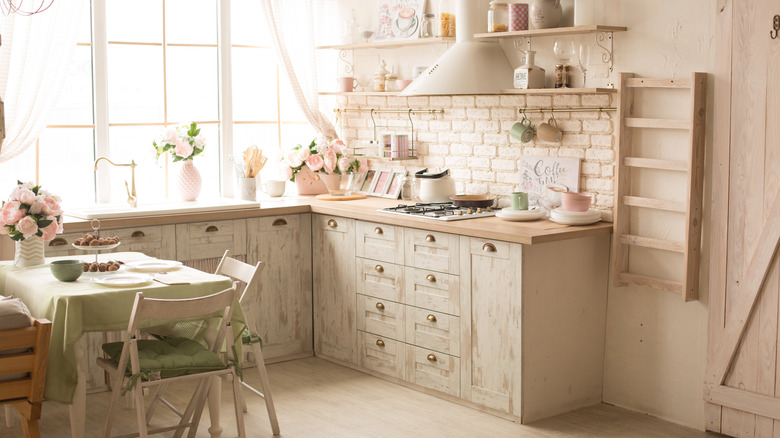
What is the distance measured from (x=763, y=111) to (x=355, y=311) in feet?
8.09

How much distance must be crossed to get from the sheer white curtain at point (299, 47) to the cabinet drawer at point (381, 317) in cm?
148

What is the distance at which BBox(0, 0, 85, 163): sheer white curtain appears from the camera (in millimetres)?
4762

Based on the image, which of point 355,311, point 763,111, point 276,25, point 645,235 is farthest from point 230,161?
point 763,111

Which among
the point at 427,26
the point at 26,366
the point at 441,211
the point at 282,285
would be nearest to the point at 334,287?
the point at 282,285

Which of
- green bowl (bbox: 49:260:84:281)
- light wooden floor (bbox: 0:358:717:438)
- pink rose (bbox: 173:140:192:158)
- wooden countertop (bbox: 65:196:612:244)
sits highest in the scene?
pink rose (bbox: 173:140:192:158)

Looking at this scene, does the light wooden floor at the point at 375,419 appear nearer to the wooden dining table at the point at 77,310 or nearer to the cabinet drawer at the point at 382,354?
the cabinet drawer at the point at 382,354

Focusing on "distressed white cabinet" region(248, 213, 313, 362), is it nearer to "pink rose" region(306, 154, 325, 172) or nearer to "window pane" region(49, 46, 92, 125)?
"pink rose" region(306, 154, 325, 172)

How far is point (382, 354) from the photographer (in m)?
4.96

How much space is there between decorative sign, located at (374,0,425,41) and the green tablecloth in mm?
2466

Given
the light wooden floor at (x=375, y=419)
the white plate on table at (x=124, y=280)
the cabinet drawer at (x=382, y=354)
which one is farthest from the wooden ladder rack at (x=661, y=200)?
the white plate on table at (x=124, y=280)

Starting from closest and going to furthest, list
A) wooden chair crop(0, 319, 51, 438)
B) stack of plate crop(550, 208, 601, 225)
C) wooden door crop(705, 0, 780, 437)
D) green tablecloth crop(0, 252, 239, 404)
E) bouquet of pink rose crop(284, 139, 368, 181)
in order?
1. wooden chair crop(0, 319, 51, 438)
2. green tablecloth crop(0, 252, 239, 404)
3. wooden door crop(705, 0, 780, 437)
4. stack of plate crop(550, 208, 601, 225)
5. bouquet of pink rose crop(284, 139, 368, 181)

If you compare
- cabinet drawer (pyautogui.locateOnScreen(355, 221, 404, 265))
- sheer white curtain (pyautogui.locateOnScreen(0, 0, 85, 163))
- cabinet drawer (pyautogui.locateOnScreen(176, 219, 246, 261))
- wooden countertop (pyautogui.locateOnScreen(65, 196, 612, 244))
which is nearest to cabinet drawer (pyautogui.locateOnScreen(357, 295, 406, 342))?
cabinet drawer (pyautogui.locateOnScreen(355, 221, 404, 265))

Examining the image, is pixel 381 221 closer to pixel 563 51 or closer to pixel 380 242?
pixel 380 242

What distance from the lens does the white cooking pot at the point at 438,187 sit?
5148 mm
